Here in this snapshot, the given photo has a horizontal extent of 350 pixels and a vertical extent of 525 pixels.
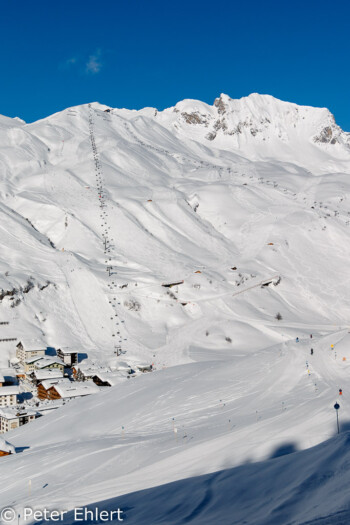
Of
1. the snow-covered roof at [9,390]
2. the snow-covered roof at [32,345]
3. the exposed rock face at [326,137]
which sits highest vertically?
the exposed rock face at [326,137]

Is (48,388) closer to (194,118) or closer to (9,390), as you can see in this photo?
(9,390)

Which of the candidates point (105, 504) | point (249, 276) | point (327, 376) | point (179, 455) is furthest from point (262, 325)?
point (105, 504)

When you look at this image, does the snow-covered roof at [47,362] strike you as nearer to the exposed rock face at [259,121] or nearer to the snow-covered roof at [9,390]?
the snow-covered roof at [9,390]

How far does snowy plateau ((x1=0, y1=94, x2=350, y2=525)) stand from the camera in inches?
592

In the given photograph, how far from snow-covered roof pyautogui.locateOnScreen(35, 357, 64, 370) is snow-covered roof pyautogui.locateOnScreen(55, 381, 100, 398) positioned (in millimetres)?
5818

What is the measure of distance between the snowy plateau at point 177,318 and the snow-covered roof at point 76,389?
4932mm

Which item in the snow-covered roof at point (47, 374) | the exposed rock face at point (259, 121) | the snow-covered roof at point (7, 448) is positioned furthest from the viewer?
the exposed rock face at point (259, 121)

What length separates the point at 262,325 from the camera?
186ft

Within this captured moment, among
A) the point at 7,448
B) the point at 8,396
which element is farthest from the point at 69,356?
the point at 7,448

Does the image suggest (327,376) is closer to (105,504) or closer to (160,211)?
(105,504)

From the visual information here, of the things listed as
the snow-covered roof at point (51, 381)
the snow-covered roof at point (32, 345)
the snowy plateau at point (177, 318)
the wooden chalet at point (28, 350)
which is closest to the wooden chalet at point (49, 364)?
the wooden chalet at point (28, 350)

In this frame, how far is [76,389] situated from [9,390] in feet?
20.4

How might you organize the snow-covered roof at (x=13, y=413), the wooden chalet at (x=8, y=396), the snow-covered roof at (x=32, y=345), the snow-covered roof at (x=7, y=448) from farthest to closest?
the snow-covered roof at (x=32, y=345)
the wooden chalet at (x=8, y=396)
the snow-covered roof at (x=13, y=413)
the snow-covered roof at (x=7, y=448)

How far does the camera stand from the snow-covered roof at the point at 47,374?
46656 millimetres
